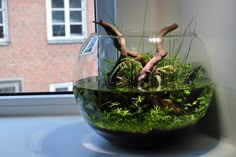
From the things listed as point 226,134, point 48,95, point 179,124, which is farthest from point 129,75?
point 48,95

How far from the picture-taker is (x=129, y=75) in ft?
2.35

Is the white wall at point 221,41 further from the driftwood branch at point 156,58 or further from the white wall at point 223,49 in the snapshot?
the driftwood branch at point 156,58

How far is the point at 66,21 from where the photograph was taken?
110cm

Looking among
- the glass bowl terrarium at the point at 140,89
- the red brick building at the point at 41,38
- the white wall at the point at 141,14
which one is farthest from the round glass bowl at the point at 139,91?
the red brick building at the point at 41,38

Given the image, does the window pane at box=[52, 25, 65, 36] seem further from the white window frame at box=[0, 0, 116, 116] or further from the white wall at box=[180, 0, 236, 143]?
the white wall at box=[180, 0, 236, 143]

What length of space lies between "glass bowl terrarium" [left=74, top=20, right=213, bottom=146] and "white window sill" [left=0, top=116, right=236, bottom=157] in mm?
41

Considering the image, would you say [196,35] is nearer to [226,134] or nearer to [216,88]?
[216,88]

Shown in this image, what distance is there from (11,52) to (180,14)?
55cm

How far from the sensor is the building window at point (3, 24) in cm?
107

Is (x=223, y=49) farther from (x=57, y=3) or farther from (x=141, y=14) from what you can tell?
(x=57, y=3)

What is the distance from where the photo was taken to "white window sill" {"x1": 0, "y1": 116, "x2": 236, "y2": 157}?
744mm

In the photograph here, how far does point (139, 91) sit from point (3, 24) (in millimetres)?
603

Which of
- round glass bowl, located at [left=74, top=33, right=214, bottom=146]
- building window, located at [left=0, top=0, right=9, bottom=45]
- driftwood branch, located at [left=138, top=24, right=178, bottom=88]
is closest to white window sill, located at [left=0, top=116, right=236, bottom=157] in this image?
round glass bowl, located at [left=74, top=33, right=214, bottom=146]

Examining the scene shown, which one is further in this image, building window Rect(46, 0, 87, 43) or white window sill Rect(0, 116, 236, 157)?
building window Rect(46, 0, 87, 43)
